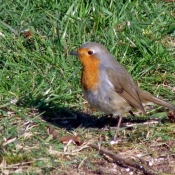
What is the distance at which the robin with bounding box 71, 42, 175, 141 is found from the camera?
5723 mm

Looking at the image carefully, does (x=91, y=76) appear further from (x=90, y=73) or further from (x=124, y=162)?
(x=124, y=162)

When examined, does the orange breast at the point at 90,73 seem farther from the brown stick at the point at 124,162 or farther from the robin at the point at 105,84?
the brown stick at the point at 124,162

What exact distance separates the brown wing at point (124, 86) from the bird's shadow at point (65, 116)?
286 millimetres

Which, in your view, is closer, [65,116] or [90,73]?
[90,73]

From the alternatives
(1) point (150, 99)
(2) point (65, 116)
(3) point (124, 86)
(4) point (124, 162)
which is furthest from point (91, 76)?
(4) point (124, 162)

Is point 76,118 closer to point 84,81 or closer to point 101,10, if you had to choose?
point 84,81

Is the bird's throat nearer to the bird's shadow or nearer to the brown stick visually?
the bird's shadow

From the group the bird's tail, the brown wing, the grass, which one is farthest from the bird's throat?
the bird's tail

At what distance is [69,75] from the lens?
21.4ft

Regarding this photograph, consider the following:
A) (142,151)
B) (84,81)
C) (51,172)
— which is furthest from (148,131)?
(51,172)

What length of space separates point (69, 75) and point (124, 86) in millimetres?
831

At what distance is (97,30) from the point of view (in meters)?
7.14

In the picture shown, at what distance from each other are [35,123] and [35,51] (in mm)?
1228

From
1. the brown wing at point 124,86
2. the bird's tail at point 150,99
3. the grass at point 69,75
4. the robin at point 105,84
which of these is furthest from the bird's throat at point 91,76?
the bird's tail at point 150,99
